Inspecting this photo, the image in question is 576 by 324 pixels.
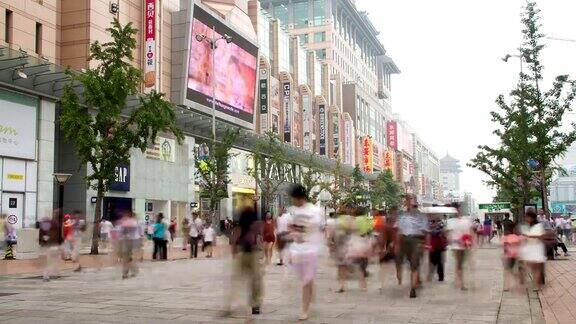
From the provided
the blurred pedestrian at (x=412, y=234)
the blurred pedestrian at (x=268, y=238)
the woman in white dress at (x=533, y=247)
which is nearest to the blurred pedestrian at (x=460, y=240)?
the woman in white dress at (x=533, y=247)

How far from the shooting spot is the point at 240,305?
10.4m

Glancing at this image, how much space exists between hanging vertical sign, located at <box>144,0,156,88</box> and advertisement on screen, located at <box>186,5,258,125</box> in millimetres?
3260

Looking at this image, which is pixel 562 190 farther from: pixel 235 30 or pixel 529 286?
pixel 529 286

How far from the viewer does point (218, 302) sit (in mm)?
10844

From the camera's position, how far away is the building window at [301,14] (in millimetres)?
113062

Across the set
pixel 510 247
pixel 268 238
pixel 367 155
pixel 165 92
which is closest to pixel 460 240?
pixel 510 247

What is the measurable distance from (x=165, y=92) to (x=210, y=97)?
6.49 meters

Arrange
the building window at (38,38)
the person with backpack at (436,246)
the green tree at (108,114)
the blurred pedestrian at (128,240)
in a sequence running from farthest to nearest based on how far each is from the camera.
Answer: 1. the building window at (38,38)
2. the green tree at (108,114)
3. the blurred pedestrian at (128,240)
4. the person with backpack at (436,246)

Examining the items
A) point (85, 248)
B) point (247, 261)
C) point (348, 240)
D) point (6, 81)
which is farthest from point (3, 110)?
point (247, 261)

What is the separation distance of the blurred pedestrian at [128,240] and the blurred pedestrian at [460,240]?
8.03 metres

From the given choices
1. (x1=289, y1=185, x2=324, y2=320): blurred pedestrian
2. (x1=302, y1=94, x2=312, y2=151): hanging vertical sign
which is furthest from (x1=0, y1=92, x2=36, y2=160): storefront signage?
(x1=302, y1=94, x2=312, y2=151): hanging vertical sign

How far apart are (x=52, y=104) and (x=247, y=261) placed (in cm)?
2644

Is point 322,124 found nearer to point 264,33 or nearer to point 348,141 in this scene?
point 348,141

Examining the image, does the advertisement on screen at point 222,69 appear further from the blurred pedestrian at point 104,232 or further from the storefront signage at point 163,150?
the blurred pedestrian at point 104,232
